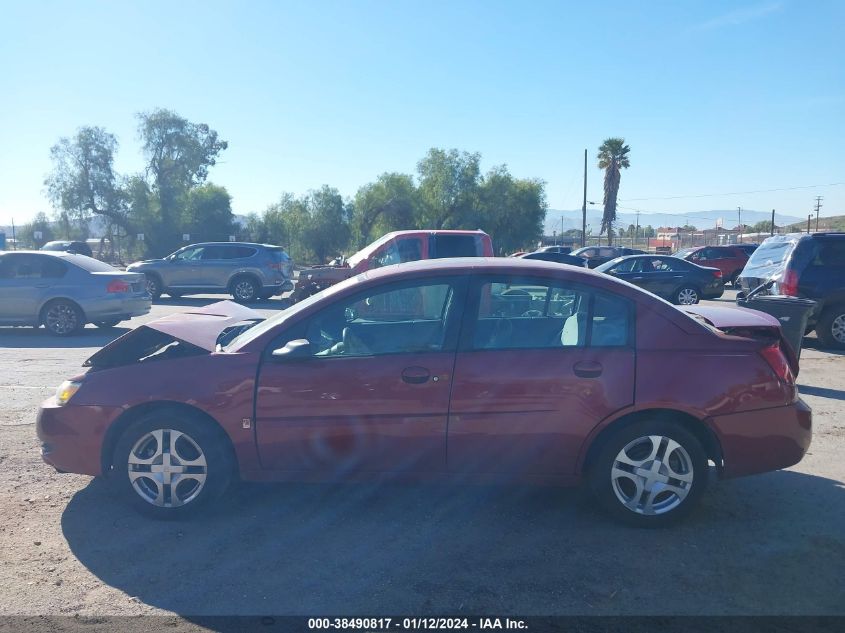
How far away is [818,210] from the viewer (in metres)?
54.8

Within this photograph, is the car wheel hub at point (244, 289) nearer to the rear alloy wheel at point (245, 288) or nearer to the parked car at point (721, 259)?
the rear alloy wheel at point (245, 288)

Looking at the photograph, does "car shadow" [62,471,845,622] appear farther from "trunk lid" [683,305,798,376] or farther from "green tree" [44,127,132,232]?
"green tree" [44,127,132,232]

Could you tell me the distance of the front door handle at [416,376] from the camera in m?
4.17

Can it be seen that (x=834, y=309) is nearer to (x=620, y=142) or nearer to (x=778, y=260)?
(x=778, y=260)

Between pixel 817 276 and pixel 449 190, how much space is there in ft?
116

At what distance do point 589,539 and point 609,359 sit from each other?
1.09 meters

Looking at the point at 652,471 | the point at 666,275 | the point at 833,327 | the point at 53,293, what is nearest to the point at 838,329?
the point at 833,327

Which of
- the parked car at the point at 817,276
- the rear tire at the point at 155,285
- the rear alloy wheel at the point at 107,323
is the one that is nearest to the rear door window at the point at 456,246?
the parked car at the point at 817,276

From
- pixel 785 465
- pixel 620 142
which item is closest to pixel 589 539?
pixel 785 465

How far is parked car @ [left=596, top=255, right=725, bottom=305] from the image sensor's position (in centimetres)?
1902

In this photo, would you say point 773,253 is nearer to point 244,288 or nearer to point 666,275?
point 666,275

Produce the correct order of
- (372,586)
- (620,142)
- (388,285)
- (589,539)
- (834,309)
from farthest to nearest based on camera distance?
(620,142)
(834,309)
(388,285)
(589,539)
(372,586)

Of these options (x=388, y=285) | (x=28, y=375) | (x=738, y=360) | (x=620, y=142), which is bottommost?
(x=28, y=375)

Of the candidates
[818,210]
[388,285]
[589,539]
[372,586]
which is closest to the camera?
[372,586]
